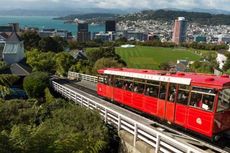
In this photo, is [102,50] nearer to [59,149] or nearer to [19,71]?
[19,71]

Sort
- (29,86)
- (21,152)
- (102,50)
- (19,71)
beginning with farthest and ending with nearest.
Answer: (102,50), (19,71), (29,86), (21,152)

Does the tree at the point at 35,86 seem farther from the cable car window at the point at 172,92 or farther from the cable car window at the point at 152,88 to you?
the cable car window at the point at 172,92

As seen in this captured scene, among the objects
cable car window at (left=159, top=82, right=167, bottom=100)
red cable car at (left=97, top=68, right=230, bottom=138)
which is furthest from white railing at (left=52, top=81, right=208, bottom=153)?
cable car window at (left=159, top=82, right=167, bottom=100)

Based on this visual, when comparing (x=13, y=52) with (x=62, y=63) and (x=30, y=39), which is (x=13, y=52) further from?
(x=30, y=39)

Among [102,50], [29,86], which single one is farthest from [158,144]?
[102,50]

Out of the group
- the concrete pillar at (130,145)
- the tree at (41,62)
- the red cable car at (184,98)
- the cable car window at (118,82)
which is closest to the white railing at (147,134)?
the concrete pillar at (130,145)

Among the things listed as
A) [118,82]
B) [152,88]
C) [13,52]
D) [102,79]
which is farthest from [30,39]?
[152,88]
